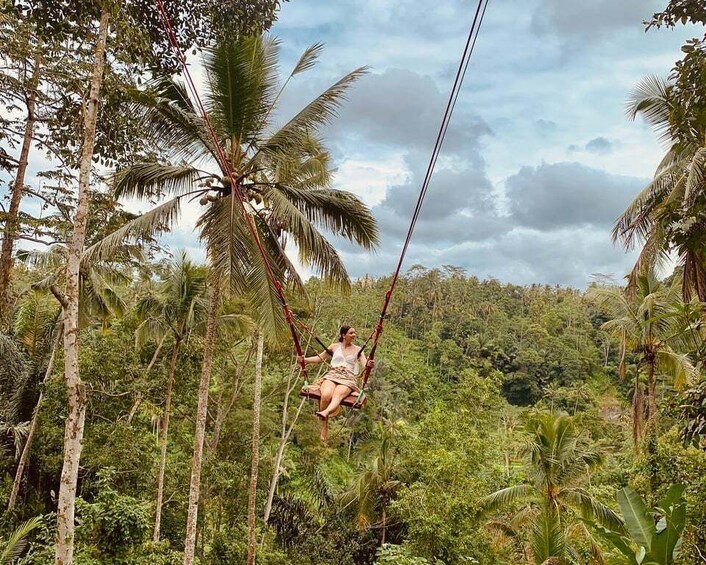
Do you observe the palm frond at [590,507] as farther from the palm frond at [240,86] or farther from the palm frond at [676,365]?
the palm frond at [240,86]

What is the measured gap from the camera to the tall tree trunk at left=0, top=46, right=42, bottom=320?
22.5 ft

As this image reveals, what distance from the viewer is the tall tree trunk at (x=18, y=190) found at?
686 cm

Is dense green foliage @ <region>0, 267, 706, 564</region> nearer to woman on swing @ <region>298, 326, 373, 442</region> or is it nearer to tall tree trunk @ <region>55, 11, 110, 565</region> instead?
tall tree trunk @ <region>55, 11, 110, 565</region>

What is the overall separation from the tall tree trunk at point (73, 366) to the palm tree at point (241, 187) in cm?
154

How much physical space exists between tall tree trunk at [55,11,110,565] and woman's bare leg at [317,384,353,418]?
2364mm

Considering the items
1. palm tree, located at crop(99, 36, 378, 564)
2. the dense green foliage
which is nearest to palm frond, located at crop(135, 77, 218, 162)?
palm tree, located at crop(99, 36, 378, 564)

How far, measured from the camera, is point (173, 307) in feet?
40.0

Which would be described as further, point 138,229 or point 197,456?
point 197,456

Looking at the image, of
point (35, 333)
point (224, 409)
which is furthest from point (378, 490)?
point (35, 333)

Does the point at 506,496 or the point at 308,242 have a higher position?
the point at 308,242

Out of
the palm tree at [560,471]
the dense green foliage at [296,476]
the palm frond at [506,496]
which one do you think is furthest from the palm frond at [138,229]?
the palm frond at [506,496]

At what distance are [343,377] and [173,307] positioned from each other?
7334 millimetres

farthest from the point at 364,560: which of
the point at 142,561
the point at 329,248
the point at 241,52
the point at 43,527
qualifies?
the point at 241,52

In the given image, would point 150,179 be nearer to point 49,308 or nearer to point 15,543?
point 15,543
